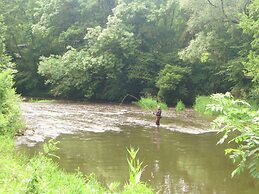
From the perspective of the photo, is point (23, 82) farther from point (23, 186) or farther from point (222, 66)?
point (23, 186)

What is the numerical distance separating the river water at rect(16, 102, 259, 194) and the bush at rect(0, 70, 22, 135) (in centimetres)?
64

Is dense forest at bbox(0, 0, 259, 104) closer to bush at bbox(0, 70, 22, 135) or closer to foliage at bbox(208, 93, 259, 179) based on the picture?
bush at bbox(0, 70, 22, 135)

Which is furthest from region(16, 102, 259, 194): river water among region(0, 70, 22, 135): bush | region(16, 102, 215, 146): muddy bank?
region(0, 70, 22, 135): bush

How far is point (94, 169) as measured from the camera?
11.6m

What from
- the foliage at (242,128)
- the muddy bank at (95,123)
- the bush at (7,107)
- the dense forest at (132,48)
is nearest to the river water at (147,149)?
the muddy bank at (95,123)

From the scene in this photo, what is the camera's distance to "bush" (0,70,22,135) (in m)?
13.7

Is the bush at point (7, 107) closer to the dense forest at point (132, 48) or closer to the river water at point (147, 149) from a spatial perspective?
the river water at point (147, 149)

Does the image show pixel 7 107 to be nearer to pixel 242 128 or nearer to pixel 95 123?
pixel 95 123

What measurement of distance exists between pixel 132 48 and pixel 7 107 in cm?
2176

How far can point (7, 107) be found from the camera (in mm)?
14781

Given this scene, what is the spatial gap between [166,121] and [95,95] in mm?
16702

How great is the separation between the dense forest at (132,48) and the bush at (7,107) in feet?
50.9

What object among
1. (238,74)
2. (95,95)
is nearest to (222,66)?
(238,74)

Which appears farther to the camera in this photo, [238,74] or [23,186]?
[238,74]
